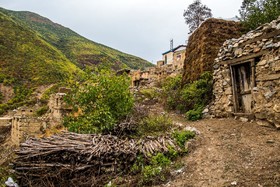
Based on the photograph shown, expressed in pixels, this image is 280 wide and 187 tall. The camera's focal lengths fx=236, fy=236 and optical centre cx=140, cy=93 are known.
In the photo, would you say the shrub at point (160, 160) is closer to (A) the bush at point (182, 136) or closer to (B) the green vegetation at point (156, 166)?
(B) the green vegetation at point (156, 166)

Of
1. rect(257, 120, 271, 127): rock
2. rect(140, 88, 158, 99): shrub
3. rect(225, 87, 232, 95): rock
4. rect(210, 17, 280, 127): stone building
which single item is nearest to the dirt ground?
rect(257, 120, 271, 127): rock

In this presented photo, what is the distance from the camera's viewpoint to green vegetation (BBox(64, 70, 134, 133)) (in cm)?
720

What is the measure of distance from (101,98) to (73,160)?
3.04m

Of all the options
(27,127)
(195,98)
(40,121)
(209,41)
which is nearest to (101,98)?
(195,98)

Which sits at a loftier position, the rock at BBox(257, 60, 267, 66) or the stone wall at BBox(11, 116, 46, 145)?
the rock at BBox(257, 60, 267, 66)

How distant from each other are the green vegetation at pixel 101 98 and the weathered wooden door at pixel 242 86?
342 cm

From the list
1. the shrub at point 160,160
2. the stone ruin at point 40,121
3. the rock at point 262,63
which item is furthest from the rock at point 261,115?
the stone ruin at point 40,121

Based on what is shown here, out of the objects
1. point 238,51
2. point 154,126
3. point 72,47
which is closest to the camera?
point 154,126

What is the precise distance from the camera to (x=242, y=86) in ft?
24.3

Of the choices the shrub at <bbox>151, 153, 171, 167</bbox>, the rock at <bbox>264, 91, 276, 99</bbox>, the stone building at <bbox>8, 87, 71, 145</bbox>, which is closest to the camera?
the shrub at <bbox>151, 153, 171, 167</bbox>

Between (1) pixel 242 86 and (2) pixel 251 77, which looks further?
(1) pixel 242 86

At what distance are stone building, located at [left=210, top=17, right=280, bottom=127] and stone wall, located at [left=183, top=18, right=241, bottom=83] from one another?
4.31 feet

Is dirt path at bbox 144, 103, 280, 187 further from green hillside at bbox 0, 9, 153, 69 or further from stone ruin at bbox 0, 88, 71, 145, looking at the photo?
green hillside at bbox 0, 9, 153, 69

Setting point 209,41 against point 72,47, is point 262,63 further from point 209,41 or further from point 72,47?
point 72,47
